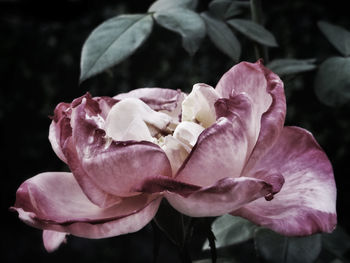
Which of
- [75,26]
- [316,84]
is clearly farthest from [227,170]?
[75,26]

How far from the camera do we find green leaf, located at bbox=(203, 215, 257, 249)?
57 centimetres

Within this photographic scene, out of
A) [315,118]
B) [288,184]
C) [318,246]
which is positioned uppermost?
[288,184]

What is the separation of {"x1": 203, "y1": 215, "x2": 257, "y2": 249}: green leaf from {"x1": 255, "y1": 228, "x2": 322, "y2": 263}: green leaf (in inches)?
Result: 2.1

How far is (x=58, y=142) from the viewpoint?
1.39ft

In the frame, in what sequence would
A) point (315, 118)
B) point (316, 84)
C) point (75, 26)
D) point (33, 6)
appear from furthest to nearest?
1. point (33, 6)
2. point (75, 26)
3. point (315, 118)
4. point (316, 84)

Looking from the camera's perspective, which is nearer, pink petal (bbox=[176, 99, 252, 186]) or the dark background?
Result: pink petal (bbox=[176, 99, 252, 186])

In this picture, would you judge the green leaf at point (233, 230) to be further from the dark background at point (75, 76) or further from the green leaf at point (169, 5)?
the dark background at point (75, 76)

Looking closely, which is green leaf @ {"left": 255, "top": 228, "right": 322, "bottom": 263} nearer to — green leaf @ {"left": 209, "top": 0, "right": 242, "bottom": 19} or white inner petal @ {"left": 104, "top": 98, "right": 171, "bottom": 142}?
white inner petal @ {"left": 104, "top": 98, "right": 171, "bottom": 142}

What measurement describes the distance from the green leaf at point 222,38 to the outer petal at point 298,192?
20 centimetres

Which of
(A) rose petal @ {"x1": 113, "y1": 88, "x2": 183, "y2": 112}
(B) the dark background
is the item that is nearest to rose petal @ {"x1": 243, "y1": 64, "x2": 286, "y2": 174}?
(A) rose petal @ {"x1": 113, "y1": 88, "x2": 183, "y2": 112}

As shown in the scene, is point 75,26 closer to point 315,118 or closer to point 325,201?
point 315,118

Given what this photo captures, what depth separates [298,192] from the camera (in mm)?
391

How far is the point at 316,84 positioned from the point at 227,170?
11.8 inches

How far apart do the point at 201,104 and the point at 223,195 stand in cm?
11
